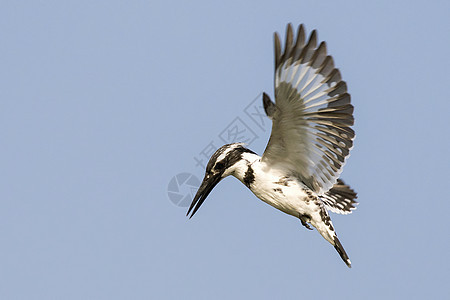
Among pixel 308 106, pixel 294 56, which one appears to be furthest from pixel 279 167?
pixel 294 56

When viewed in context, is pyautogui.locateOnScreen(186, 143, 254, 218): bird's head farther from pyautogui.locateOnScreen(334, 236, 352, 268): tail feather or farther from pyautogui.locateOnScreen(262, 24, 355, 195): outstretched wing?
pyautogui.locateOnScreen(334, 236, 352, 268): tail feather

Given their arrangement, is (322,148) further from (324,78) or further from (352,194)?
(352,194)

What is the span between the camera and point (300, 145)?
6633 mm

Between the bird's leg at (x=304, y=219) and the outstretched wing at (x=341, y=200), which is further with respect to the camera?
the outstretched wing at (x=341, y=200)

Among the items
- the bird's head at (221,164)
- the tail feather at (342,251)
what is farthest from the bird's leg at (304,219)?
the bird's head at (221,164)

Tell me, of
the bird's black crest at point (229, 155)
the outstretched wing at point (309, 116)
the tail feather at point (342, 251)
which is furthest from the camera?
the bird's black crest at point (229, 155)

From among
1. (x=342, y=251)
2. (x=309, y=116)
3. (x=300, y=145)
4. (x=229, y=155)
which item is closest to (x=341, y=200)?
(x=342, y=251)

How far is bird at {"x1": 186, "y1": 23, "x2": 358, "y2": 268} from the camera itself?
19.6ft

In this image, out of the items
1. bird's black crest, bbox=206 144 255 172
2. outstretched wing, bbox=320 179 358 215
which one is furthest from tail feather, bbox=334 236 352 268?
bird's black crest, bbox=206 144 255 172

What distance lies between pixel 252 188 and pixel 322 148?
0.88 m

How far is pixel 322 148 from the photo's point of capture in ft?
22.0

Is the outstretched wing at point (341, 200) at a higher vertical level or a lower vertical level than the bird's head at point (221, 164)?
higher

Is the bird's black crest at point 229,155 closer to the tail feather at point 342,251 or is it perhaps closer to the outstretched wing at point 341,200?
the tail feather at point 342,251

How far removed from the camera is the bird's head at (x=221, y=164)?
7020mm
